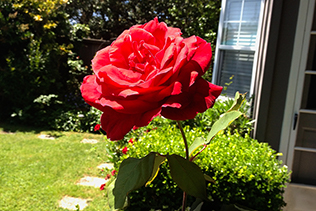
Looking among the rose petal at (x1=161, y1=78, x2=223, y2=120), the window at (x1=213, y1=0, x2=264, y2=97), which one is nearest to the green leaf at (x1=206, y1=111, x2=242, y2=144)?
the rose petal at (x1=161, y1=78, x2=223, y2=120)

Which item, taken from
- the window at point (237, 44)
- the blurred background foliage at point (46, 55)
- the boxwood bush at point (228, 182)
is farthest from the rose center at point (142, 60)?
the blurred background foliage at point (46, 55)

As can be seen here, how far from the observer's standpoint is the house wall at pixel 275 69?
297 centimetres

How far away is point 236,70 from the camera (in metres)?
4.05

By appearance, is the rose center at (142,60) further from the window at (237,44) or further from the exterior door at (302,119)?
the window at (237,44)

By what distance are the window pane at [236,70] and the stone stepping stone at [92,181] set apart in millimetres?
2204

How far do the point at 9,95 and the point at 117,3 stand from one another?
410 centimetres

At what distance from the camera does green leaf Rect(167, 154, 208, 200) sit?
0.45 m

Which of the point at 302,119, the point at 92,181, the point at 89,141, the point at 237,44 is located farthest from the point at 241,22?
the point at 89,141

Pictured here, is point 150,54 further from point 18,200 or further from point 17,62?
point 17,62

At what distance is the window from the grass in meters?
2.24

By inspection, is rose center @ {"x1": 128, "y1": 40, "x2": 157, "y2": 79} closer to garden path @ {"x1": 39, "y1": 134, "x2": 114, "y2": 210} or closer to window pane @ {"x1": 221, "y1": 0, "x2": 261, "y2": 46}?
garden path @ {"x1": 39, "y1": 134, "x2": 114, "y2": 210}

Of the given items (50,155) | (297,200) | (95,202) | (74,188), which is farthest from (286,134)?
(50,155)

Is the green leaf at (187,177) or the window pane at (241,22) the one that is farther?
the window pane at (241,22)

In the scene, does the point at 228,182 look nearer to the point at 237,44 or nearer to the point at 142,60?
the point at 142,60
